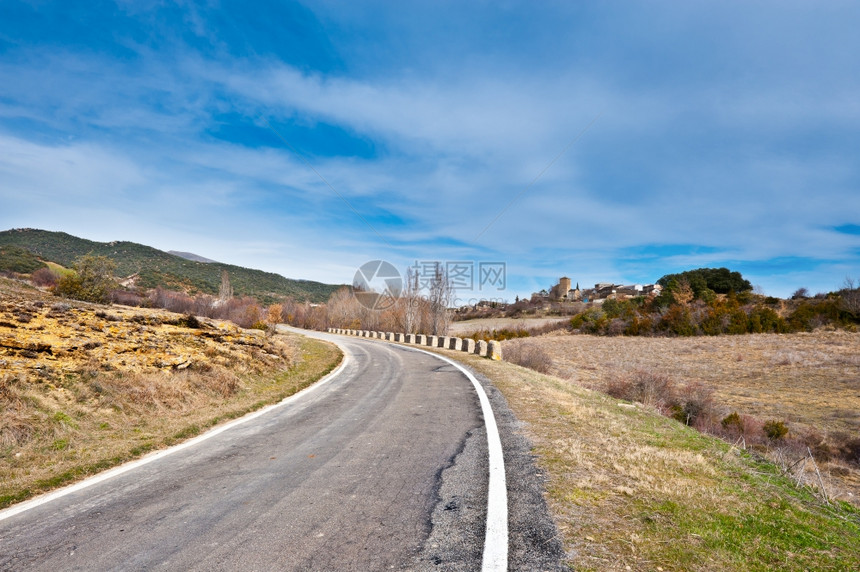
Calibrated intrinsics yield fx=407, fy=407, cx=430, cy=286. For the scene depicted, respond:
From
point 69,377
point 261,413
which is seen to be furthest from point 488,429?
point 69,377

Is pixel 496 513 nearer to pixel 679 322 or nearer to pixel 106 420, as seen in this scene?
pixel 106 420

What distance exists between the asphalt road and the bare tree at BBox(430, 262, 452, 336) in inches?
1238

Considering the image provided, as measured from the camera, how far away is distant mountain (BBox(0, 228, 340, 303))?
72125 millimetres

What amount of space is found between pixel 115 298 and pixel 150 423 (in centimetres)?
2350

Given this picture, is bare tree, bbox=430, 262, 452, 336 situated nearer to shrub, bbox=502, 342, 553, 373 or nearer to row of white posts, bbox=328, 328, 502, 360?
row of white posts, bbox=328, 328, 502, 360

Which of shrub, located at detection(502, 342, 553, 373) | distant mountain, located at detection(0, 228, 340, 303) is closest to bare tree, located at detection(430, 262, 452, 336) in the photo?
shrub, located at detection(502, 342, 553, 373)

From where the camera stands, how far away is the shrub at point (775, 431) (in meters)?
11.4

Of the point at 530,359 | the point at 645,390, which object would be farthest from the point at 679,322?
the point at 645,390

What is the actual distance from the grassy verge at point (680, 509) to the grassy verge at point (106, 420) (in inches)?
205

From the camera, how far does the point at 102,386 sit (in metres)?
7.19

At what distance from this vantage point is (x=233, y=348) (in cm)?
1181

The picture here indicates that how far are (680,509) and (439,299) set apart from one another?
34531 millimetres

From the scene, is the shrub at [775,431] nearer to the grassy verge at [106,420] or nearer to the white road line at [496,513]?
the white road line at [496,513]

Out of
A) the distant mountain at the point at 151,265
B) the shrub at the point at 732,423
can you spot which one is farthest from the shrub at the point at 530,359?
the distant mountain at the point at 151,265
